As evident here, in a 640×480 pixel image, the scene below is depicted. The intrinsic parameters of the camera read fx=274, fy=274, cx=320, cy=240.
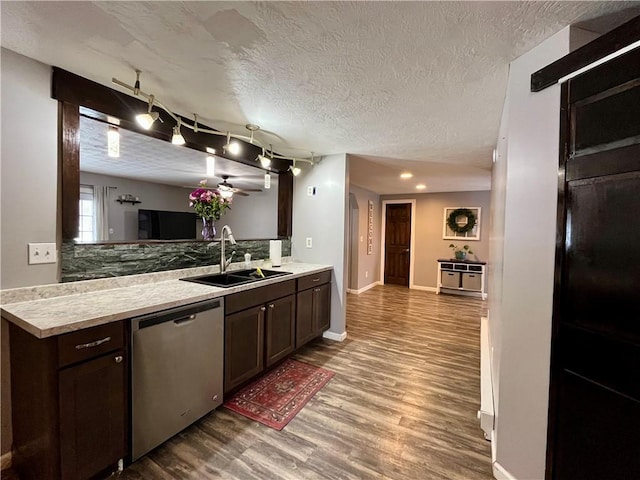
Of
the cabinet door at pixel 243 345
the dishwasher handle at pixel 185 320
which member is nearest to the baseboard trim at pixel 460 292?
the cabinet door at pixel 243 345

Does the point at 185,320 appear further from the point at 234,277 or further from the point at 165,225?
the point at 165,225

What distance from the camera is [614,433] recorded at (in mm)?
1104

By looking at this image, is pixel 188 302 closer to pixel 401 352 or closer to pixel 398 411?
pixel 398 411

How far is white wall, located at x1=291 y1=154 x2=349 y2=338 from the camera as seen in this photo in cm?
336

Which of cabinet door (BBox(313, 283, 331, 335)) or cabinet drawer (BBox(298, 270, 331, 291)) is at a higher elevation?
cabinet drawer (BBox(298, 270, 331, 291))

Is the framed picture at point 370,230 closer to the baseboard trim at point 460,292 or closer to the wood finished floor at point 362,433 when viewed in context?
Answer: the baseboard trim at point 460,292

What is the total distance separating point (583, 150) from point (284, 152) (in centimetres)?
270

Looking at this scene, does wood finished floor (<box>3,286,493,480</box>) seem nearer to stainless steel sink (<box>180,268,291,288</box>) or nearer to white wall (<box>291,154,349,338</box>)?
white wall (<box>291,154,349,338</box>)

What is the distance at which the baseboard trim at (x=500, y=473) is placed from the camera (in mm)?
1439

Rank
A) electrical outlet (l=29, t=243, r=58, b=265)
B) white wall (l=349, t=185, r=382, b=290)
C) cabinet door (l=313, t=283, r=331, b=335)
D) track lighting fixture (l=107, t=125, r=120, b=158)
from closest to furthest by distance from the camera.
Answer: electrical outlet (l=29, t=243, r=58, b=265) → track lighting fixture (l=107, t=125, r=120, b=158) → cabinet door (l=313, t=283, r=331, b=335) → white wall (l=349, t=185, r=382, b=290)

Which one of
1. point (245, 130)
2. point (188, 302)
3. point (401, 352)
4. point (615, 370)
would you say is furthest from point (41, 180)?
point (401, 352)

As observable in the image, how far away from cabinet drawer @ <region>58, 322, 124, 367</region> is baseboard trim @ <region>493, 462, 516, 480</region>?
2112 millimetres

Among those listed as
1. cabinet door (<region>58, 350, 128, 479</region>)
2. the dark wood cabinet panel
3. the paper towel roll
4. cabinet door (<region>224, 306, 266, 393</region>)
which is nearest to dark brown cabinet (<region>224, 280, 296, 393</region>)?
cabinet door (<region>224, 306, 266, 393</region>)

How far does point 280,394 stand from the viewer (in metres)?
2.26
